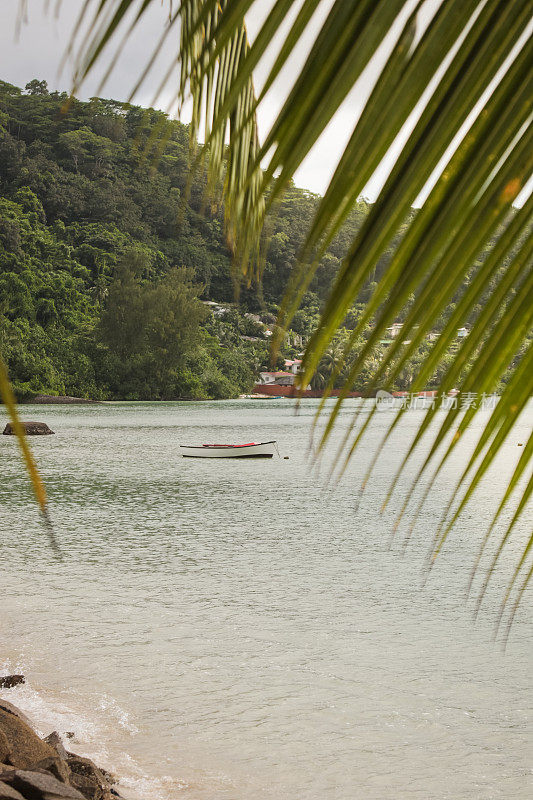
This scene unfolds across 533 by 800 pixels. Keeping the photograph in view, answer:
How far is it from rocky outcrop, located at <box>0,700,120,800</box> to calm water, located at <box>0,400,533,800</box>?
57 cm

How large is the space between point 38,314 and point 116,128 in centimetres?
6758

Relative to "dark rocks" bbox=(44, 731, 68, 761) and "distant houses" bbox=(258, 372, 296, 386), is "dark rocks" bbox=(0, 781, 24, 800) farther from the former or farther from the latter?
"distant houses" bbox=(258, 372, 296, 386)

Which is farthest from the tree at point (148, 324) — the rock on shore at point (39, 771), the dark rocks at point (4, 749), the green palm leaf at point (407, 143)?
the green palm leaf at point (407, 143)

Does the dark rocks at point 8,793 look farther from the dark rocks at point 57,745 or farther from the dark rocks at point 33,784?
the dark rocks at point 57,745

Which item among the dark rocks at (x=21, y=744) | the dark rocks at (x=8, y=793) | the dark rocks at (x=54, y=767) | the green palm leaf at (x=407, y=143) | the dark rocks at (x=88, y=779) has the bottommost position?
the dark rocks at (x=88, y=779)

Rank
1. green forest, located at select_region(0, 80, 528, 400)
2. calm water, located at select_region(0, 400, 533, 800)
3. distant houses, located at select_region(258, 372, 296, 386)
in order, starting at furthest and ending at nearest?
1. distant houses, located at select_region(258, 372, 296, 386)
2. green forest, located at select_region(0, 80, 528, 400)
3. calm water, located at select_region(0, 400, 533, 800)

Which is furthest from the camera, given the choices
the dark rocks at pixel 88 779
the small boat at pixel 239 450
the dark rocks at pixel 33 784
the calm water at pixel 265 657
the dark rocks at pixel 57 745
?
the small boat at pixel 239 450

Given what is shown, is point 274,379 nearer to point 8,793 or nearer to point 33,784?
point 33,784

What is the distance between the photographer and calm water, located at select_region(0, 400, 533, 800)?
550 cm

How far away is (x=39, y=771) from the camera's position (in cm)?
354

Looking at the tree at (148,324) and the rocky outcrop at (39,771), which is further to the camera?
the tree at (148,324)

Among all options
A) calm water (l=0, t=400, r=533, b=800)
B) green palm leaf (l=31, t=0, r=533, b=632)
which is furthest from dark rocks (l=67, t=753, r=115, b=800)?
green palm leaf (l=31, t=0, r=533, b=632)

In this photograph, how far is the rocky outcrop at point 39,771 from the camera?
3.26 meters

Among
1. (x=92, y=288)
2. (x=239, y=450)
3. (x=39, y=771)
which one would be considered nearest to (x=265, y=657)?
(x=39, y=771)
